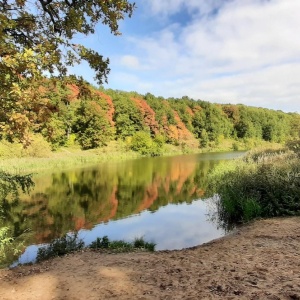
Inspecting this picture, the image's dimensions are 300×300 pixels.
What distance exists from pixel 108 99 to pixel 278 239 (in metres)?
57.2

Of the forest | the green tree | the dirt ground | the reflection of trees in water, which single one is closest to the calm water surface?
the reflection of trees in water

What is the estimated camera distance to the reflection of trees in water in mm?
12742

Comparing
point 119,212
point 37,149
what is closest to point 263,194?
point 119,212

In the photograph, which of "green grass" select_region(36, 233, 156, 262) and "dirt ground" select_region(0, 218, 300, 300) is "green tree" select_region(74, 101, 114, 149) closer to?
"green grass" select_region(36, 233, 156, 262)

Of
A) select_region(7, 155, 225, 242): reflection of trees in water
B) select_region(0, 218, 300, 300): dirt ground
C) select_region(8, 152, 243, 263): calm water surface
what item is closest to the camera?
select_region(0, 218, 300, 300): dirt ground

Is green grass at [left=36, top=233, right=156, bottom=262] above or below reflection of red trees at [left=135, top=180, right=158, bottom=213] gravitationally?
above

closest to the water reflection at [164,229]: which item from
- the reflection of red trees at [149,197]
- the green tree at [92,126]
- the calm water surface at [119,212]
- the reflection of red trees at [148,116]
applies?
the calm water surface at [119,212]

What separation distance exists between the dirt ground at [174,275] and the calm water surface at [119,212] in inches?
121

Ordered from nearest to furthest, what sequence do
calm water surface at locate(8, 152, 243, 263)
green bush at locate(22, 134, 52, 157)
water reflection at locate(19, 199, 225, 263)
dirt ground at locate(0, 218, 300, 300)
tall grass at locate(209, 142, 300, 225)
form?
dirt ground at locate(0, 218, 300, 300) < tall grass at locate(209, 142, 300, 225) < water reflection at locate(19, 199, 225, 263) < calm water surface at locate(8, 152, 243, 263) < green bush at locate(22, 134, 52, 157)

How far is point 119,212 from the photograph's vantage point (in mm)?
14453

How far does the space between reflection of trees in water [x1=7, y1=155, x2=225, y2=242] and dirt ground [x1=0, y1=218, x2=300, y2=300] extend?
5279mm

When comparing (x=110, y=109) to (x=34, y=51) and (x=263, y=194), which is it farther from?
(x=34, y=51)

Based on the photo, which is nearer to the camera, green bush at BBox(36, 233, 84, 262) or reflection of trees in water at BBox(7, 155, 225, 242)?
green bush at BBox(36, 233, 84, 262)

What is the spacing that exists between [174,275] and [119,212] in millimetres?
9775
